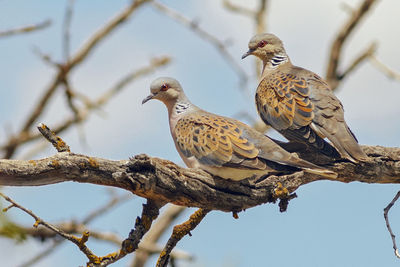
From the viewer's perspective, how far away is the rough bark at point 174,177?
11.7 feet

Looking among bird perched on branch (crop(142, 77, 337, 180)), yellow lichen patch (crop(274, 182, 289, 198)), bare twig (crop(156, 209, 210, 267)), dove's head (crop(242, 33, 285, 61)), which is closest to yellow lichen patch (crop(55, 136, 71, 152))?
bare twig (crop(156, 209, 210, 267))

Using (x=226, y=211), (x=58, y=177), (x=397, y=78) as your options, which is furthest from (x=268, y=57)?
(x=58, y=177)

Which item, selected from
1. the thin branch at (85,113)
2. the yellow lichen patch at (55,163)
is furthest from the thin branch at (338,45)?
the yellow lichen patch at (55,163)

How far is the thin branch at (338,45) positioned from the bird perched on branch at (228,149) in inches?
165

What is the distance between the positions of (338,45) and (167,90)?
4.18 meters

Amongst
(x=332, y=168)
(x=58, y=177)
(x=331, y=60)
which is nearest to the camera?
(x=58, y=177)

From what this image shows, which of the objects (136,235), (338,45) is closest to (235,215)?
(136,235)

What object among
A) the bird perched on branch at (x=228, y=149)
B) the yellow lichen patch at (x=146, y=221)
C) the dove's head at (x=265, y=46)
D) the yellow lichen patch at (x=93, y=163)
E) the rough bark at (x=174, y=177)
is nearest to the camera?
the rough bark at (x=174, y=177)

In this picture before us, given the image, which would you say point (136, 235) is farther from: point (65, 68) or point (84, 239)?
point (65, 68)

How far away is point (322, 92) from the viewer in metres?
5.50

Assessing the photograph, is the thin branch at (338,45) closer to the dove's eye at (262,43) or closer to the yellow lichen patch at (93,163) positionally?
the dove's eye at (262,43)

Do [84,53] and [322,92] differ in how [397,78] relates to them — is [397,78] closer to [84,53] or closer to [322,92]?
[322,92]

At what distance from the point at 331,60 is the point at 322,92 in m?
3.74

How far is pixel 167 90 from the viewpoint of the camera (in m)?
5.66
